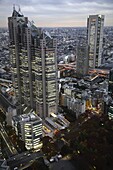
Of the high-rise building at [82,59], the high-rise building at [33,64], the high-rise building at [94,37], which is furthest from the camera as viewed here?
the high-rise building at [94,37]

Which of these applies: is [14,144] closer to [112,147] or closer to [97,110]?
[112,147]

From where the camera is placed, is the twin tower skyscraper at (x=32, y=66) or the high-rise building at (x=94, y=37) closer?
the twin tower skyscraper at (x=32, y=66)

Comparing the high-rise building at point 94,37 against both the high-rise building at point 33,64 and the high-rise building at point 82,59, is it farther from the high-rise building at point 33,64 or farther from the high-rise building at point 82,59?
the high-rise building at point 33,64

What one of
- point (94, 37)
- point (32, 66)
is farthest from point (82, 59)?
point (32, 66)

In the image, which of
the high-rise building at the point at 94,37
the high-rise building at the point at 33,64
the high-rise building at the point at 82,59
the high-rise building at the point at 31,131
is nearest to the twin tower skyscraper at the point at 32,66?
the high-rise building at the point at 33,64

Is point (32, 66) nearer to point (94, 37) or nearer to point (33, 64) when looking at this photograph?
point (33, 64)

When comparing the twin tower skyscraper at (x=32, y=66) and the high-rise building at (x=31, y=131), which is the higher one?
the twin tower skyscraper at (x=32, y=66)

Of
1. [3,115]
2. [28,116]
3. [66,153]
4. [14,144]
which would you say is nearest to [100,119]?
[66,153]
